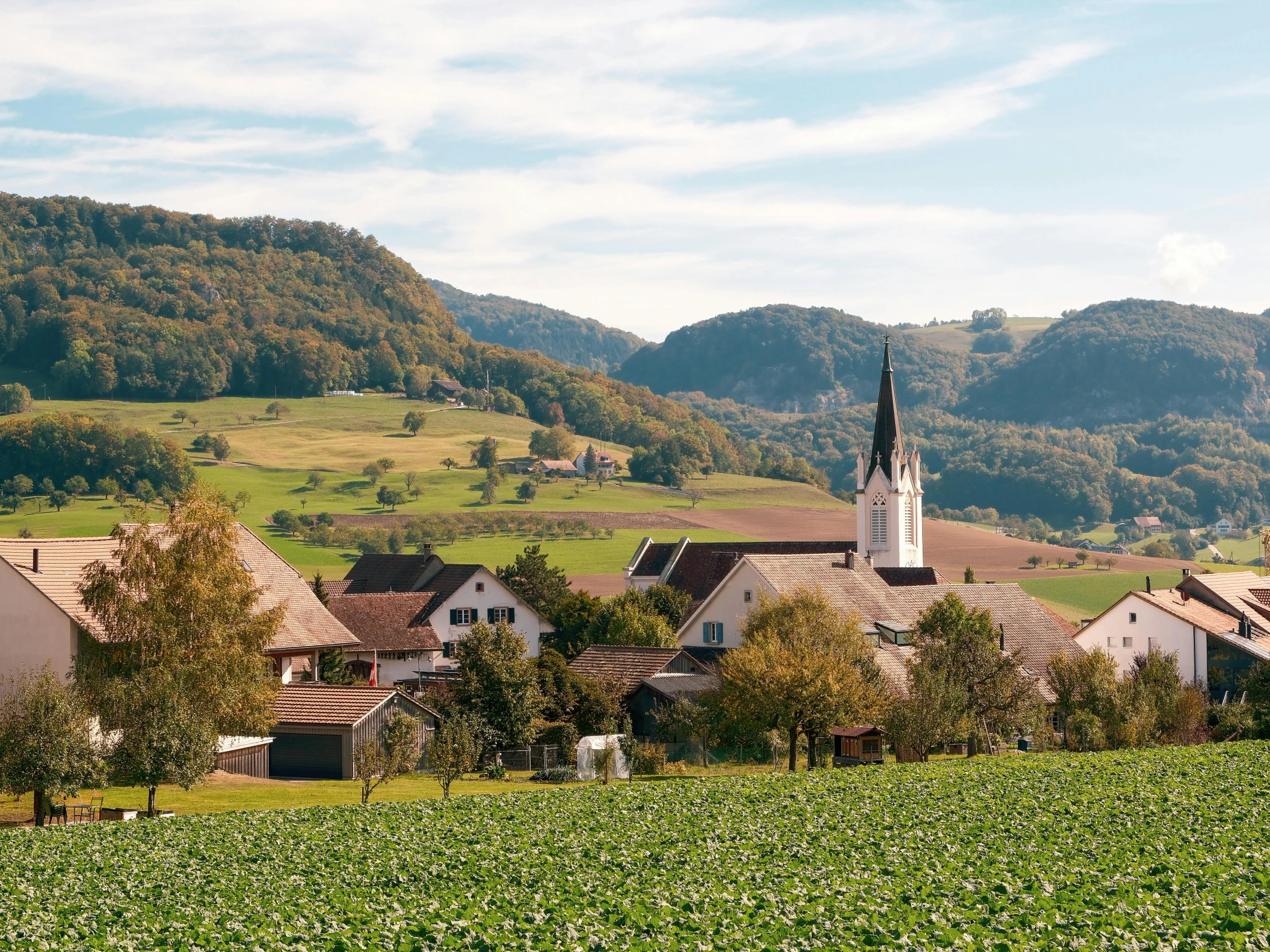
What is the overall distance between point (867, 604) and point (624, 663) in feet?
43.4

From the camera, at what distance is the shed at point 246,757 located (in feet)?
144

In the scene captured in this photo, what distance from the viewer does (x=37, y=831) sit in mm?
29375

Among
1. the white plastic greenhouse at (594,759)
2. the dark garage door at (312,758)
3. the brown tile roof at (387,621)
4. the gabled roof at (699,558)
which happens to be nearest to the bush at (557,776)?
the white plastic greenhouse at (594,759)

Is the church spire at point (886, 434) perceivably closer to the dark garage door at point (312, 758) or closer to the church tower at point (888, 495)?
the church tower at point (888, 495)

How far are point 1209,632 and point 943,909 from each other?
55.5m

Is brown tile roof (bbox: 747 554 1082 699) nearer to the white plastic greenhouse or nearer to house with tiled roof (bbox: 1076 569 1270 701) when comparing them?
house with tiled roof (bbox: 1076 569 1270 701)

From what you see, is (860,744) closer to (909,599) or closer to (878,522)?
(909,599)

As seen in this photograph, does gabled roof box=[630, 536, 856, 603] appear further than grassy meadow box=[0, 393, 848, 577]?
No

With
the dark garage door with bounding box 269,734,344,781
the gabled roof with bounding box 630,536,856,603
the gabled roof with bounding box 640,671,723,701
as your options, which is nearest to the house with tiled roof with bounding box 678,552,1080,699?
the gabled roof with bounding box 640,671,723,701

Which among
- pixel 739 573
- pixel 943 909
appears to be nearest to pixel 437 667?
pixel 739 573

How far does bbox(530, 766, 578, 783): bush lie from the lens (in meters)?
Result: 46.3

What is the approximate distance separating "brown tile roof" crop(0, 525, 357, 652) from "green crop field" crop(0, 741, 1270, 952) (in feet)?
47.5

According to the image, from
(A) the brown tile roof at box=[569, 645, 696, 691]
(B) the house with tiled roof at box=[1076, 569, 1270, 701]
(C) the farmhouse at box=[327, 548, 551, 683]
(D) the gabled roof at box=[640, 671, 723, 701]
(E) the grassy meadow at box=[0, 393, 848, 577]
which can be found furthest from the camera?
(E) the grassy meadow at box=[0, 393, 848, 577]

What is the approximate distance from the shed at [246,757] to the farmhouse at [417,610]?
1751cm
